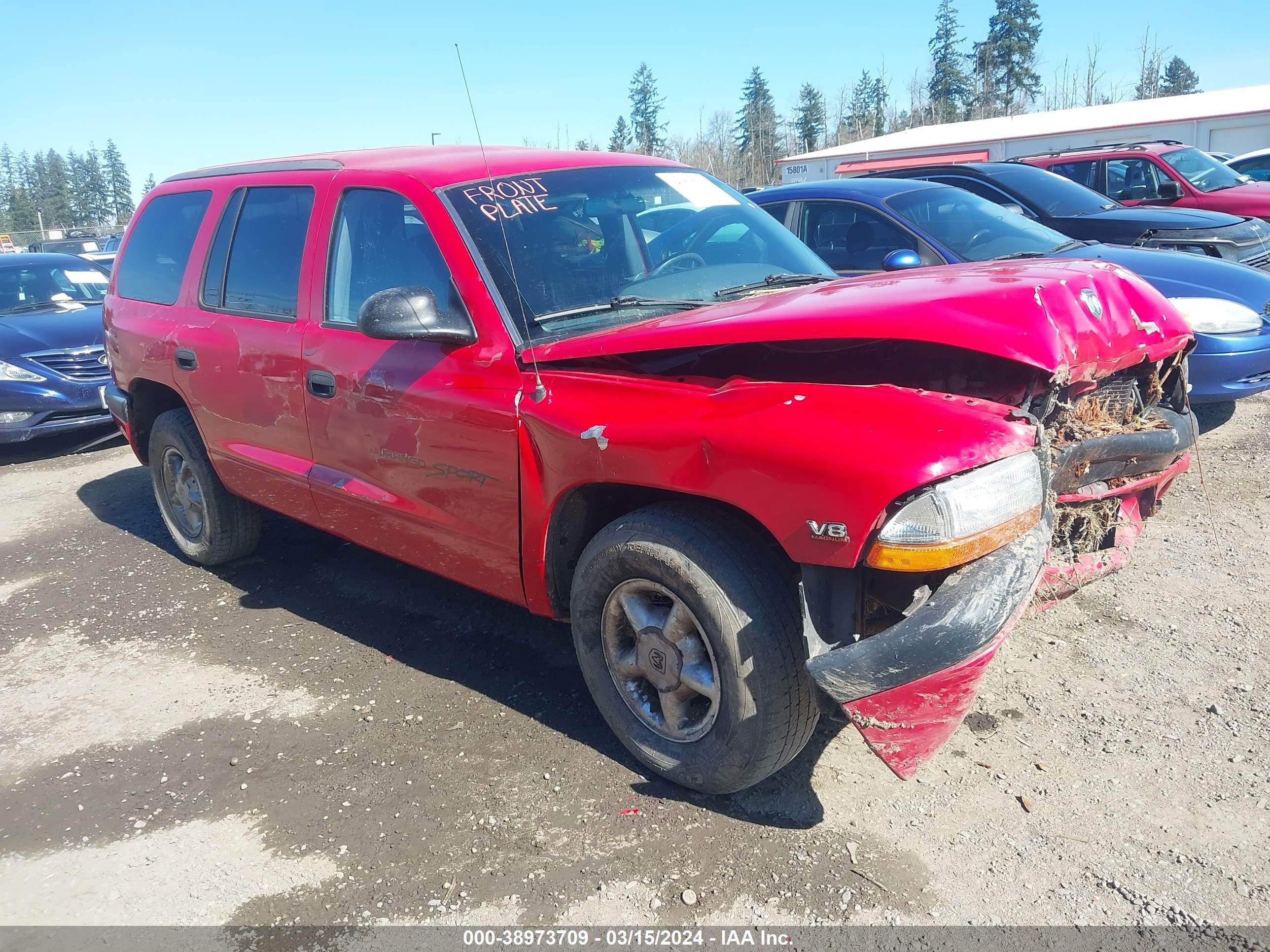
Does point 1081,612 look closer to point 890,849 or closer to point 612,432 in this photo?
point 890,849

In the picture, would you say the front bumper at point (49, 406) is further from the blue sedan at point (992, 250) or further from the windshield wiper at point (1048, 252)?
the windshield wiper at point (1048, 252)

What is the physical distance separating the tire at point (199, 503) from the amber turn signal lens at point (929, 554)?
3.58 metres

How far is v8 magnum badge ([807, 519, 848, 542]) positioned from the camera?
220cm

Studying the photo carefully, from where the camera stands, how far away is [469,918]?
2371mm

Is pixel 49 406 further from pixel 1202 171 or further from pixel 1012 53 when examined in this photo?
pixel 1012 53

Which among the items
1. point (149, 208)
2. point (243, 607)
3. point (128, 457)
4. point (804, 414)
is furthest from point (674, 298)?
point (128, 457)

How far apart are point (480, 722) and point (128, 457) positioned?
19.2 feet

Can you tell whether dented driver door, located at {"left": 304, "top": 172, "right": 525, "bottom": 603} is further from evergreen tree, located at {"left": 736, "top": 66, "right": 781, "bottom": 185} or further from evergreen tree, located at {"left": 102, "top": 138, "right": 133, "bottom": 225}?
evergreen tree, located at {"left": 102, "top": 138, "right": 133, "bottom": 225}

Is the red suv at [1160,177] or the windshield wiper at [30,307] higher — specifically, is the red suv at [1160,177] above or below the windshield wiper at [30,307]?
above

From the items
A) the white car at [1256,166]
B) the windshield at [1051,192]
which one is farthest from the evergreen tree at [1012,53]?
the windshield at [1051,192]

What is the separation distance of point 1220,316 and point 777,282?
11.4ft

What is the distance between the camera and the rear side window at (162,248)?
4.50 m

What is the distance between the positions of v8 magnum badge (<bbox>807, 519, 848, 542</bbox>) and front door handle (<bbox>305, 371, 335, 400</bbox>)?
2.05 metres

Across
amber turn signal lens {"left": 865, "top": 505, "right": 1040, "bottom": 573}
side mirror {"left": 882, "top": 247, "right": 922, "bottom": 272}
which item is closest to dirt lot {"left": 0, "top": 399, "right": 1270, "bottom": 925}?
amber turn signal lens {"left": 865, "top": 505, "right": 1040, "bottom": 573}
